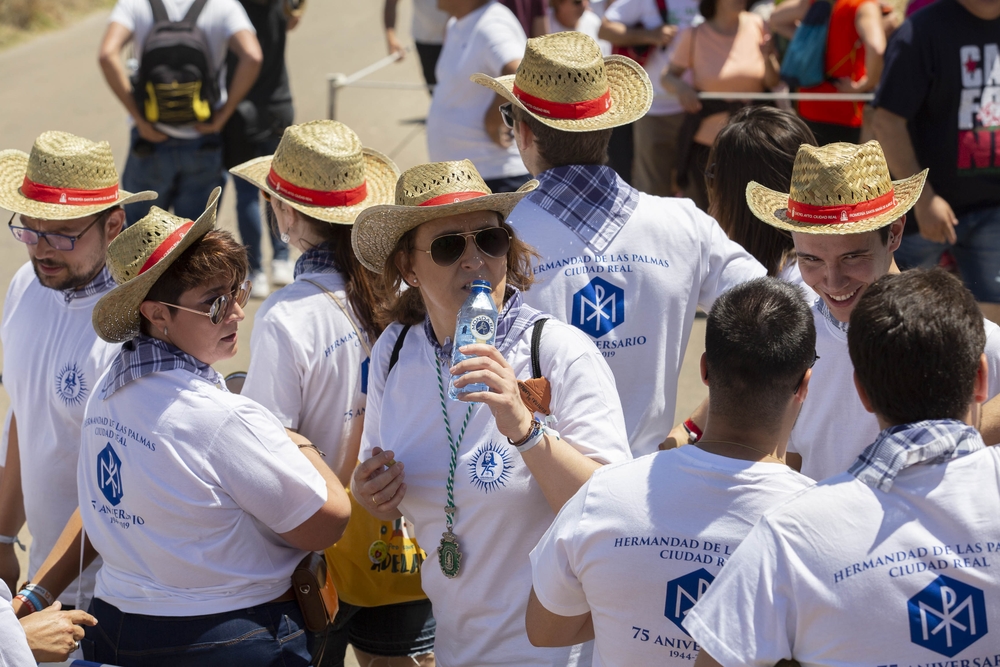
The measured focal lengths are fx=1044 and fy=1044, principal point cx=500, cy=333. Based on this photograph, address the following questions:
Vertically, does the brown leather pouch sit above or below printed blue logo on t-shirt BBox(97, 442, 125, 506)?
below

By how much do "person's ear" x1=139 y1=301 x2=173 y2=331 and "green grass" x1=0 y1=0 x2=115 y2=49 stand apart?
45.7 feet

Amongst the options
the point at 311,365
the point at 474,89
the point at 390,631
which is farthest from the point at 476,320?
the point at 474,89

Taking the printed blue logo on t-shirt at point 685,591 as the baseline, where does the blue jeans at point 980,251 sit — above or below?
below

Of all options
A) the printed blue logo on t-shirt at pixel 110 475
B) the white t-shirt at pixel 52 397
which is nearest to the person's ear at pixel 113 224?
the white t-shirt at pixel 52 397

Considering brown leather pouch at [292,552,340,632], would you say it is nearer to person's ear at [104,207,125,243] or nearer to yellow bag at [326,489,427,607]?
yellow bag at [326,489,427,607]

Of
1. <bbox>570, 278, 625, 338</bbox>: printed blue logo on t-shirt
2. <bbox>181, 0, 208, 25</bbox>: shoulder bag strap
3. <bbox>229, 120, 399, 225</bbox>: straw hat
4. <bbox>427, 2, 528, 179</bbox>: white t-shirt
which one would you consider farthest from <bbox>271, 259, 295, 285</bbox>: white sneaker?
<bbox>570, 278, 625, 338</bbox>: printed blue logo on t-shirt

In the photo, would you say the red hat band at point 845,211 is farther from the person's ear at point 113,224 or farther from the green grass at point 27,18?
the green grass at point 27,18

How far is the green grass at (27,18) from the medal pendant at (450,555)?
47.8 ft

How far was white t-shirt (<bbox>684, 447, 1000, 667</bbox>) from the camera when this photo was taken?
1.70m

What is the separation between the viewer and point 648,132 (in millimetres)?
7273

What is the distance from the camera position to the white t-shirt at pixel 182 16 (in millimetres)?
6453

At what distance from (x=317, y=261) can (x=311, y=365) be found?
366 millimetres

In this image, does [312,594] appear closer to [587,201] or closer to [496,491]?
[496,491]

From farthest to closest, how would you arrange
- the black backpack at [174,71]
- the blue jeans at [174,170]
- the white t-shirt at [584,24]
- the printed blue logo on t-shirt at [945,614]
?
the white t-shirt at [584,24]
the blue jeans at [174,170]
the black backpack at [174,71]
the printed blue logo on t-shirt at [945,614]
